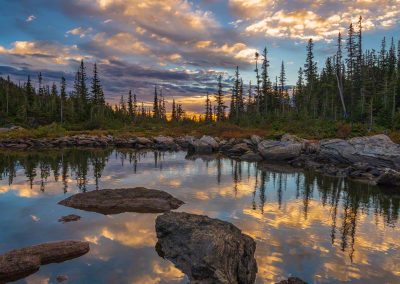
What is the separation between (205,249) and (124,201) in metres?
8.74

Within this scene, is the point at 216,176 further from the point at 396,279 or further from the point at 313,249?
the point at 396,279

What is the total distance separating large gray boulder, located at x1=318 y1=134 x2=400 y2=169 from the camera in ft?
91.4

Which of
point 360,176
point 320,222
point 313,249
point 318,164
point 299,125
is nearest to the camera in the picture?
point 313,249

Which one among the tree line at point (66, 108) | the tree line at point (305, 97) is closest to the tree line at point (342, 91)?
the tree line at point (305, 97)

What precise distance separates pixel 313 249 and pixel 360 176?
18089 mm

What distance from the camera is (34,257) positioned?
10.2 metres

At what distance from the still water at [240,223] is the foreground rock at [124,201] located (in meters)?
0.76

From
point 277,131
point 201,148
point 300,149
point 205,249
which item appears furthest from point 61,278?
point 277,131

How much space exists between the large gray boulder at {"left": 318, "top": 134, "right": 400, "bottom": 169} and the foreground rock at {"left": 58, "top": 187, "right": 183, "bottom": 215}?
60.3 ft

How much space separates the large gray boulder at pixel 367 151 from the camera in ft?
91.4

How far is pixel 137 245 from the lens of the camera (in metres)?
12.1

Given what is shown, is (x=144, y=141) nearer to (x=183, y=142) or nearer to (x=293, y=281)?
(x=183, y=142)

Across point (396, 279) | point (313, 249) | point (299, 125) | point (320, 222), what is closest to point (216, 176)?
point (320, 222)

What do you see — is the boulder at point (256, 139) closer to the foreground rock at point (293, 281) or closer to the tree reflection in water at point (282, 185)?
the tree reflection in water at point (282, 185)
